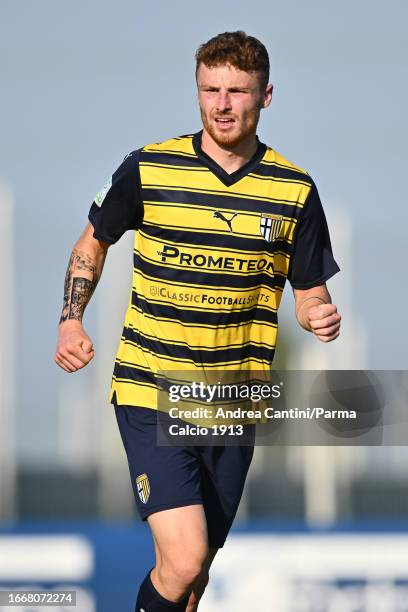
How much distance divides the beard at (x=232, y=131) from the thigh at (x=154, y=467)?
A: 1174mm

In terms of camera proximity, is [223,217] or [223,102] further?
[223,217]

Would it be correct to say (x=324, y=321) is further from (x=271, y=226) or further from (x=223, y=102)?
(x=223, y=102)

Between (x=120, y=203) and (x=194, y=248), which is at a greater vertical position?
(x=120, y=203)

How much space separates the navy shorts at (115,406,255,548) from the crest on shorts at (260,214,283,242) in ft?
2.90

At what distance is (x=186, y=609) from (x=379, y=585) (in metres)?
2.66

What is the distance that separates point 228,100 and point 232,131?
146 millimetres

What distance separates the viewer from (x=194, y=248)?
6.07m

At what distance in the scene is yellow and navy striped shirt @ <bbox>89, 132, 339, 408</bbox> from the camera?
20.0ft

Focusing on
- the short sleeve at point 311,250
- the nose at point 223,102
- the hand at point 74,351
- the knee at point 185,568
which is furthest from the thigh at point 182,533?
the nose at point 223,102

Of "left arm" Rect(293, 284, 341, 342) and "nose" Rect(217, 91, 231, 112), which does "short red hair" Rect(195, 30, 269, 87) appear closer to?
"nose" Rect(217, 91, 231, 112)

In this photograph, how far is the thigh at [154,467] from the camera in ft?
19.6

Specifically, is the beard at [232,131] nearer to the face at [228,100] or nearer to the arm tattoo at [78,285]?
the face at [228,100]

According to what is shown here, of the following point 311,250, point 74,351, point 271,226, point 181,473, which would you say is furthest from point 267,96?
point 181,473

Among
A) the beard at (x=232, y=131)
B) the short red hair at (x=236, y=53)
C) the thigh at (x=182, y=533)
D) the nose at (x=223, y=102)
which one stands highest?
the short red hair at (x=236, y=53)
